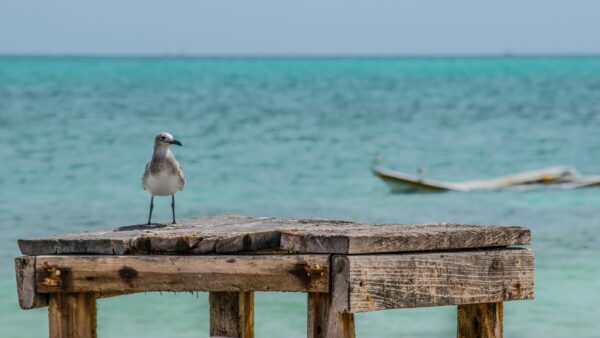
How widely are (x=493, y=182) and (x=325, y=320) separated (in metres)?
17.3

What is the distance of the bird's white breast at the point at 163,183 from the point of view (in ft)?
19.5

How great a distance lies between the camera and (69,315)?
16.9 feet

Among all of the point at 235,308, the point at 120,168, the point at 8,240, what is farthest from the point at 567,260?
the point at 120,168

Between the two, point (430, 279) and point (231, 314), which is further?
point (231, 314)

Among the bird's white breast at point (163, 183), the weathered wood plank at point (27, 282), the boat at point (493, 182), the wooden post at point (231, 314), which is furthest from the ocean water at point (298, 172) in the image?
the weathered wood plank at point (27, 282)

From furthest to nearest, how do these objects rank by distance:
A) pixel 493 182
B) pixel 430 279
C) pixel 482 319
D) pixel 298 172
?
A: pixel 298 172 → pixel 493 182 → pixel 482 319 → pixel 430 279

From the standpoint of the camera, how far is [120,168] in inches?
956

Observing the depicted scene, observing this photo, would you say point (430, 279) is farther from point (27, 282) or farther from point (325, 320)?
point (27, 282)

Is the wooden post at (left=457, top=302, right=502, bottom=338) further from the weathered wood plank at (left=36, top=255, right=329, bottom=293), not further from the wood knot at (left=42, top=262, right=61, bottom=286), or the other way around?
the wood knot at (left=42, top=262, right=61, bottom=286)

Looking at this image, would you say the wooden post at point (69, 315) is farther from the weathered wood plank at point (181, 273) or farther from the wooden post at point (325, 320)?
the wooden post at point (325, 320)

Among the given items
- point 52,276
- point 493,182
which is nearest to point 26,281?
point 52,276

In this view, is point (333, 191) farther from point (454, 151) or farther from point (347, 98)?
point (347, 98)

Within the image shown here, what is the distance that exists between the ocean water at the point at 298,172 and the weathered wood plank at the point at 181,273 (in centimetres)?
566

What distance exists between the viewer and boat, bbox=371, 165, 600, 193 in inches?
808
